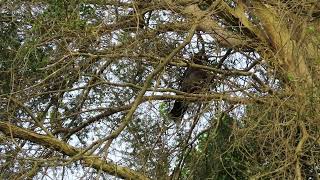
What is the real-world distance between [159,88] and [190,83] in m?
1.10

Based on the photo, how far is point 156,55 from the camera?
7570 mm

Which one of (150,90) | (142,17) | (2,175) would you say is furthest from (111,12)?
(2,175)

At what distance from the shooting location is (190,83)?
8.80 m

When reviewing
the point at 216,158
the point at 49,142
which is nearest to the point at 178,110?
the point at 216,158

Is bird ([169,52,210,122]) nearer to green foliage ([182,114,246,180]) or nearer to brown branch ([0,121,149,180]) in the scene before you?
green foliage ([182,114,246,180])

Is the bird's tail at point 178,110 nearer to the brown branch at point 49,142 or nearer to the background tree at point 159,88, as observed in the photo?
the background tree at point 159,88

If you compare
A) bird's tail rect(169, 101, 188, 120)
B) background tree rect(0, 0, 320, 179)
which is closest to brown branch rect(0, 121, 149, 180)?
background tree rect(0, 0, 320, 179)

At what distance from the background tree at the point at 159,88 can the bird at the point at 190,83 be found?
0.31 ft

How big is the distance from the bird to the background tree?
9 centimetres

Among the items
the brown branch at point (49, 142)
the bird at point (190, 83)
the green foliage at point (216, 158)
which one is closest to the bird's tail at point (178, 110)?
the bird at point (190, 83)

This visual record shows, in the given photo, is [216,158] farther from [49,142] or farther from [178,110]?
[49,142]

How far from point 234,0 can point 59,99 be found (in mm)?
2212

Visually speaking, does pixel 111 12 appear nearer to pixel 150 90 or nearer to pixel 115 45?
pixel 115 45

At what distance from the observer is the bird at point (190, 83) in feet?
27.8
